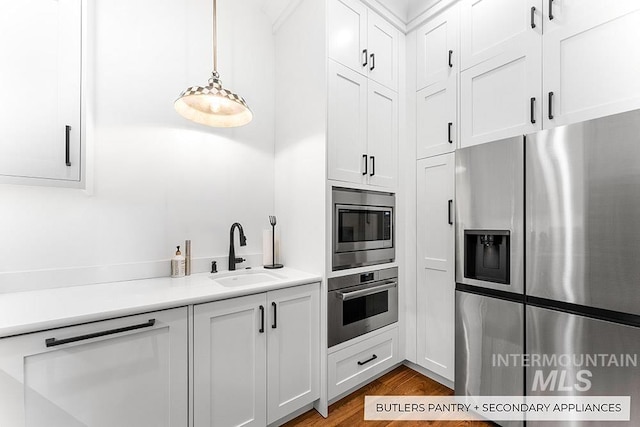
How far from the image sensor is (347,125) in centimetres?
202

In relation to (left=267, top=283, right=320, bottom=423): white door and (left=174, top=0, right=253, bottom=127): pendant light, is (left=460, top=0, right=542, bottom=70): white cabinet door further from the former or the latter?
(left=267, top=283, right=320, bottom=423): white door

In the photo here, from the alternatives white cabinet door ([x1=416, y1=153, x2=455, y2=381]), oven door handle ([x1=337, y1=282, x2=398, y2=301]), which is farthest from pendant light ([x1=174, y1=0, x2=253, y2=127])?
white cabinet door ([x1=416, y1=153, x2=455, y2=381])

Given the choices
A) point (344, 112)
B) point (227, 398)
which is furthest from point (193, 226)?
point (344, 112)

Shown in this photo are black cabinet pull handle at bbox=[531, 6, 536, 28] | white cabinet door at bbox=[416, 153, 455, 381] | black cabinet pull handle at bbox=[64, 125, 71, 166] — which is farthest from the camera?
white cabinet door at bbox=[416, 153, 455, 381]

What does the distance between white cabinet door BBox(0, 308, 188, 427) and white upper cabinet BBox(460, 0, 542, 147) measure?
2.17 meters

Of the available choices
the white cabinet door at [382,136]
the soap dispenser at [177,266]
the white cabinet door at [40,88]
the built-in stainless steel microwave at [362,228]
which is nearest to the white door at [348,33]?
the white cabinet door at [382,136]

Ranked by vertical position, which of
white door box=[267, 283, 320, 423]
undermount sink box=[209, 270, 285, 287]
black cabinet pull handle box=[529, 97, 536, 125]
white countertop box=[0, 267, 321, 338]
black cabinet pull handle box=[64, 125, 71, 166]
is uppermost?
black cabinet pull handle box=[529, 97, 536, 125]

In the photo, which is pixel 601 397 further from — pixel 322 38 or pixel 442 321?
pixel 322 38

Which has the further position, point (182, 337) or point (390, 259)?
point (390, 259)

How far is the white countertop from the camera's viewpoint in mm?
1061

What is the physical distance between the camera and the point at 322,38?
6.22ft

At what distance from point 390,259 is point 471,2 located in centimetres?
198

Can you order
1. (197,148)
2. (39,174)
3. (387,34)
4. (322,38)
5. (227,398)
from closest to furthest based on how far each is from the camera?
(39,174) < (227,398) < (322,38) < (197,148) < (387,34)

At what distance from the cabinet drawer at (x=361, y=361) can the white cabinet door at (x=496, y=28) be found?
2.16 metres
